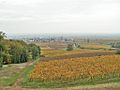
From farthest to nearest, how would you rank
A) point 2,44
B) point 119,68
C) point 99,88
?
1. point 2,44
2. point 119,68
3. point 99,88

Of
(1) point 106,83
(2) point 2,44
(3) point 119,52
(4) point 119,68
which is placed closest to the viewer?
(1) point 106,83

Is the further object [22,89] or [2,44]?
[2,44]

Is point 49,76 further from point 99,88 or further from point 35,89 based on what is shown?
point 99,88

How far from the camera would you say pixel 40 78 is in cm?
3450

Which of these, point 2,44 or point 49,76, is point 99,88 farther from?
point 2,44

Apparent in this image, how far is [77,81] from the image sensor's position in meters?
32.2

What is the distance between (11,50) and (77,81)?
36131mm

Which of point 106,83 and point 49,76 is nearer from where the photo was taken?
point 106,83

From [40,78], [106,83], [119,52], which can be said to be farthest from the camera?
[119,52]

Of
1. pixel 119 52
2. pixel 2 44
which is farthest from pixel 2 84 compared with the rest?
pixel 119 52

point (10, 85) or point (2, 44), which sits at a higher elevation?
point (2, 44)

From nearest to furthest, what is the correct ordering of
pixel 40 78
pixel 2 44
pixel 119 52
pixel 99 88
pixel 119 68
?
pixel 99 88 < pixel 40 78 < pixel 119 68 < pixel 2 44 < pixel 119 52

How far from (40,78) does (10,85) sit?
4.21 meters

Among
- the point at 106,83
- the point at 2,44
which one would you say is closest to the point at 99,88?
the point at 106,83
